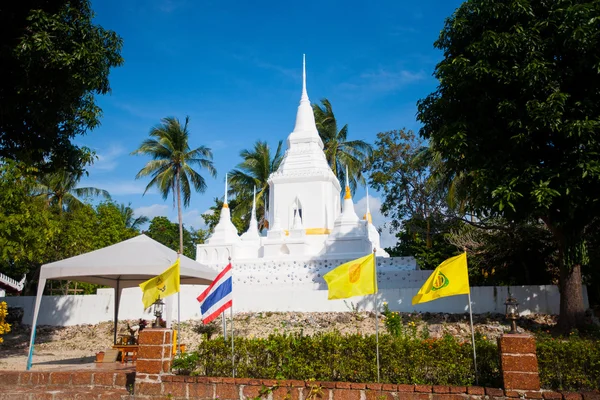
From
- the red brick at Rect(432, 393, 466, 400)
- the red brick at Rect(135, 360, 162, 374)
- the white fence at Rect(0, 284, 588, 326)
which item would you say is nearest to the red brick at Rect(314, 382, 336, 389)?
the red brick at Rect(432, 393, 466, 400)

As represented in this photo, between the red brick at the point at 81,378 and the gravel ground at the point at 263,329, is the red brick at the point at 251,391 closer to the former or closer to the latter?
the red brick at the point at 81,378

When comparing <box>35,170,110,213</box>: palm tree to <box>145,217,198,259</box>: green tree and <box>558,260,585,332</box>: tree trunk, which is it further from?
<box>558,260,585,332</box>: tree trunk

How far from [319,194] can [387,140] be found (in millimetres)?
5082

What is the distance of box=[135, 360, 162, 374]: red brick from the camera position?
736 centimetres

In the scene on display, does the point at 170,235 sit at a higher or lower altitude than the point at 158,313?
higher

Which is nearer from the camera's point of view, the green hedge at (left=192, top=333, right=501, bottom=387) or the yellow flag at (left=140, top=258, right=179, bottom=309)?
the green hedge at (left=192, top=333, right=501, bottom=387)

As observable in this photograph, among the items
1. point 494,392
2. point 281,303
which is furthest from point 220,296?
point 281,303

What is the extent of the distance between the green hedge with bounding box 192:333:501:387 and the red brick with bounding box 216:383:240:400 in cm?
27

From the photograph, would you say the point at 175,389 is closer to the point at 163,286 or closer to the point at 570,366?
the point at 163,286

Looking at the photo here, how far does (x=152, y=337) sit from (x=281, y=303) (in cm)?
990

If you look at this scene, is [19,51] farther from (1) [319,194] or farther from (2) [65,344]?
(1) [319,194]

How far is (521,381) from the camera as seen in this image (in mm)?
6199

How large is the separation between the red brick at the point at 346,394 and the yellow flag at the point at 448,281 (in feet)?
5.29

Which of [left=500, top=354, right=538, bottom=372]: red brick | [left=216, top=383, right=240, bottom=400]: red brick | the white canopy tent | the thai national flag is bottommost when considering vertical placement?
[left=216, top=383, right=240, bottom=400]: red brick
